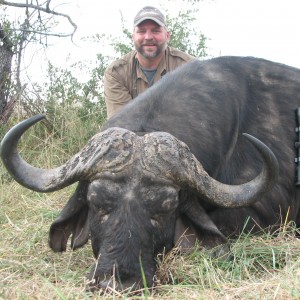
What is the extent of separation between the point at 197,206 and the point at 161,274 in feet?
1.93

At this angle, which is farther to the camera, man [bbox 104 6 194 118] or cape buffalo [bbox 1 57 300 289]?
man [bbox 104 6 194 118]

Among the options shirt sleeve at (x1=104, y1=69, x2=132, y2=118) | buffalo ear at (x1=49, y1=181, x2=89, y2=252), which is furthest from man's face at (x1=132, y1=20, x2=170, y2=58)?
buffalo ear at (x1=49, y1=181, x2=89, y2=252)

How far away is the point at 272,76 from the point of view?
5.31 meters

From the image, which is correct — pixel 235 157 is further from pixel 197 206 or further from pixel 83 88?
pixel 83 88

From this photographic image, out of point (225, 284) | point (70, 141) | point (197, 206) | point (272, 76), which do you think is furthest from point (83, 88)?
point (225, 284)

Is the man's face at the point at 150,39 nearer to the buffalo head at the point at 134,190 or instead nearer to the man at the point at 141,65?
the man at the point at 141,65

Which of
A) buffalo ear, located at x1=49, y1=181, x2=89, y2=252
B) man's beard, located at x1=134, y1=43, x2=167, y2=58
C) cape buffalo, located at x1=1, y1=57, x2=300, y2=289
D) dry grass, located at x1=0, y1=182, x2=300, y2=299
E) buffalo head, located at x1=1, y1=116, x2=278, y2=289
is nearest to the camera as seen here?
dry grass, located at x1=0, y1=182, x2=300, y2=299

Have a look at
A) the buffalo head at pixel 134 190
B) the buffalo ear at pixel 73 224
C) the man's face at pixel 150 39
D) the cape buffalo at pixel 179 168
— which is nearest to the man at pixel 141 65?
the man's face at pixel 150 39

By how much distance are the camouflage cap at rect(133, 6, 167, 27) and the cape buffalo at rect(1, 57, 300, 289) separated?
1.98 metres

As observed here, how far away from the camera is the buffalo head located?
11.3 feet

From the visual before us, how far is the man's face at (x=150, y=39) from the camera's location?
23.1 feet

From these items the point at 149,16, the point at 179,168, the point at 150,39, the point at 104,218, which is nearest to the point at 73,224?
the point at 104,218

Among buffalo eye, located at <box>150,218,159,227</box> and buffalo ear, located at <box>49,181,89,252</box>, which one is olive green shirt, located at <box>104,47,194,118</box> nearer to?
buffalo ear, located at <box>49,181,89,252</box>

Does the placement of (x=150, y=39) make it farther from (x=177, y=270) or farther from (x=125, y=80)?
(x=177, y=270)
